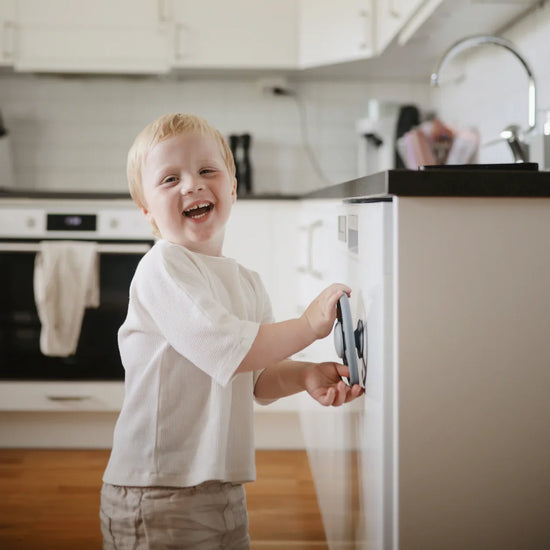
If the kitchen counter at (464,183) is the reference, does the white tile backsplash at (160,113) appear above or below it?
above

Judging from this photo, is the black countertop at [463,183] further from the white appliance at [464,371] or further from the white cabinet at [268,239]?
the white cabinet at [268,239]

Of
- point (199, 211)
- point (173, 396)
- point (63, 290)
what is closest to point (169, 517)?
point (173, 396)

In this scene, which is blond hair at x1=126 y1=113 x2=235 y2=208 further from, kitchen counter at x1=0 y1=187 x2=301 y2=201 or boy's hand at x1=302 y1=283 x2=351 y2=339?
kitchen counter at x1=0 y1=187 x2=301 y2=201

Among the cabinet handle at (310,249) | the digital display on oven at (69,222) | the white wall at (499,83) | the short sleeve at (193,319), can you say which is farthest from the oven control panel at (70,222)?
the short sleeve at (193,319)

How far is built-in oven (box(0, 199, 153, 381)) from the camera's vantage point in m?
2.36

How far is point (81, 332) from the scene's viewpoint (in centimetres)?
238

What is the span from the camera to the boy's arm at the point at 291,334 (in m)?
0.88

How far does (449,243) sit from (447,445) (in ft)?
0.77

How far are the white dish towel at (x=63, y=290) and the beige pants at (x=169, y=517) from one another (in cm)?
138

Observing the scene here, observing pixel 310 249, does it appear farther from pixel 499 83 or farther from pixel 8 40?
pixel 8 40

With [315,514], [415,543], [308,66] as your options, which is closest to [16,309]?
[315,514]

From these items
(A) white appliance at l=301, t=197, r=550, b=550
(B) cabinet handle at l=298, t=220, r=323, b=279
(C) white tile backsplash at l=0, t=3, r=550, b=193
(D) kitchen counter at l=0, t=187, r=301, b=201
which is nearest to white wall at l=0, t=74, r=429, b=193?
(C) white tile backsplash at l=0, t=3, r=550, b=193

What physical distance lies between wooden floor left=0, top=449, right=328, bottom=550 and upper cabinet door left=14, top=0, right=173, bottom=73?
5.24ft

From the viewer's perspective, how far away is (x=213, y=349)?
2.87 ft
